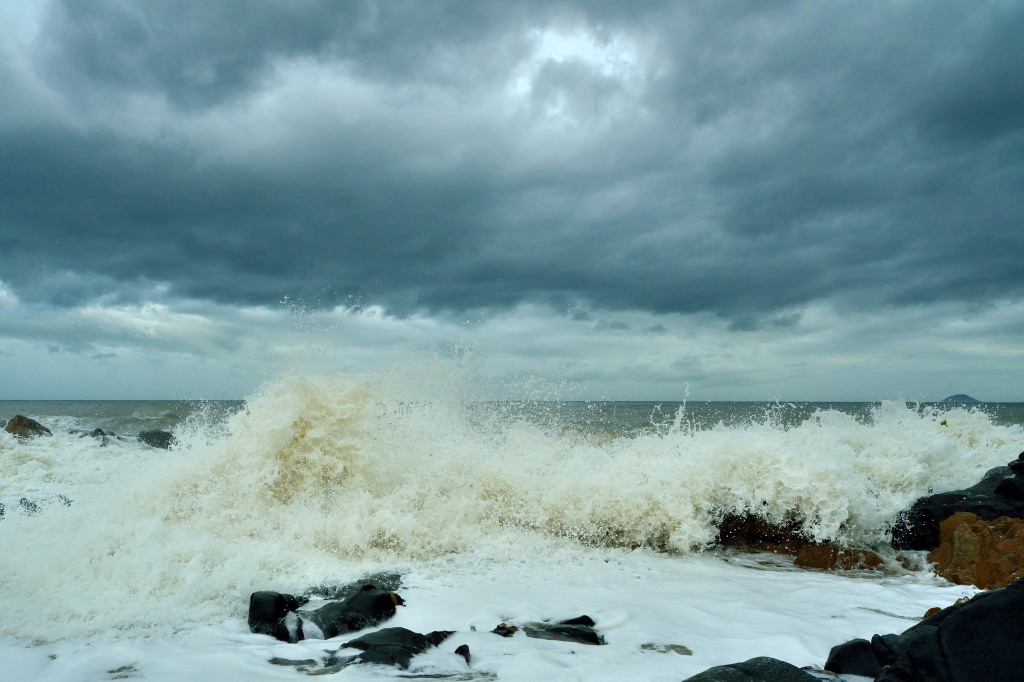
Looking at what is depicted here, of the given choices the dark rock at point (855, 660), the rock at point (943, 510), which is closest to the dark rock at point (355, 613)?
the dark rock at point (855, 660)

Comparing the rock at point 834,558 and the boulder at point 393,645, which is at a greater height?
the boulder at point 393,645

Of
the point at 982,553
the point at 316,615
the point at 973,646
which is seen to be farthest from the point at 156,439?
the point at 973,646

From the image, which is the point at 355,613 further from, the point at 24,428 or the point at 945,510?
the point at 24,428

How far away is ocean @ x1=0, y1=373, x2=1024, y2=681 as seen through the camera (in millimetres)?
4105

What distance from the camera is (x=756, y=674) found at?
2984mm

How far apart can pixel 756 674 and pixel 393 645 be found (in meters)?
2.12

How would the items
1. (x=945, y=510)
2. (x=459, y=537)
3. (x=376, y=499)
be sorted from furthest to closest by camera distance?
(x=376, y=499)
(x=945, y=510)
(x=459, y=537)

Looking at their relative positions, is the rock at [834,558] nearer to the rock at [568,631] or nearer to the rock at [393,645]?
the rock at [568,631]

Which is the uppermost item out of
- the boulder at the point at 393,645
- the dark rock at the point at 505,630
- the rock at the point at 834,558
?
the boulder at the point at 393,645

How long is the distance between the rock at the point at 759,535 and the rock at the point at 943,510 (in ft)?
3.73

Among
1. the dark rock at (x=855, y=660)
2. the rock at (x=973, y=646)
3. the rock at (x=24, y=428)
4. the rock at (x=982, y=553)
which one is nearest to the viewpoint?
the rock at (x=973, y=646)

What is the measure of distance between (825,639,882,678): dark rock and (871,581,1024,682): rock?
49cm

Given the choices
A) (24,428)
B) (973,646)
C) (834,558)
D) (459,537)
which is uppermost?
(973,646)

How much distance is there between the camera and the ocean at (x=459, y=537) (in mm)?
4105
